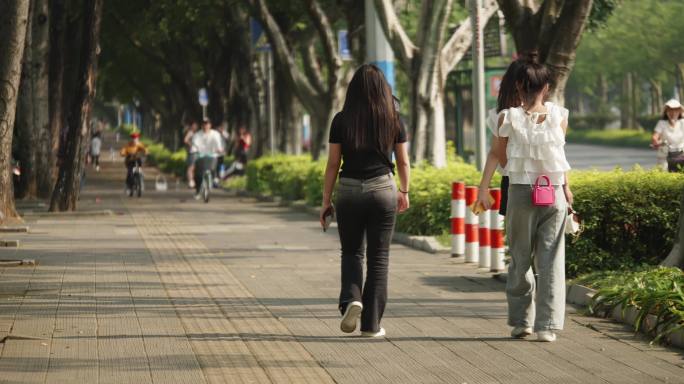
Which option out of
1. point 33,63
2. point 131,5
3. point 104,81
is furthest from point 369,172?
point 104,81

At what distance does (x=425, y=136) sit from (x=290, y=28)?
555 inches

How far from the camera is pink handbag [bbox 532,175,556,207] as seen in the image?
9297 millimetres

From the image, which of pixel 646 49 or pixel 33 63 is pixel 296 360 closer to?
pixel 33 63

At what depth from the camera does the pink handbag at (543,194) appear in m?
9.30

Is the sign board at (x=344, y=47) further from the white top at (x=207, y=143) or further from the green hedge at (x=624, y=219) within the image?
the green hedge at (x=624, y=219)

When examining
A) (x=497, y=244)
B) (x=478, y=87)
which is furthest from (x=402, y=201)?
(x=478, y=87)

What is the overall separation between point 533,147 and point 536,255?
0.70 meters

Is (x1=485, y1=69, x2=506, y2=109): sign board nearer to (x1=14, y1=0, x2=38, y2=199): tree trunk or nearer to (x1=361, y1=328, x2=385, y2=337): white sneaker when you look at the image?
(x1=14, y1=0, x2=38, y2=199): tree trunk

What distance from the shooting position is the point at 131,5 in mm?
42625

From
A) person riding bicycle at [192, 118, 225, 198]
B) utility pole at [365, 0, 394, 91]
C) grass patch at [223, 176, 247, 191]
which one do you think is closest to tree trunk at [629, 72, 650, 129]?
grass patch at [223, 176, 247, 191]

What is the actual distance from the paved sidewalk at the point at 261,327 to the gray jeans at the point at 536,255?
0.21 m

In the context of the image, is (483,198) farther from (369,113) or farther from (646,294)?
(646,294)

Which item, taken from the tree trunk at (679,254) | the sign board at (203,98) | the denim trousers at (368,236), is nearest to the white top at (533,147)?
the denim trousers at (368,236)

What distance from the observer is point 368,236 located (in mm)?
9602
